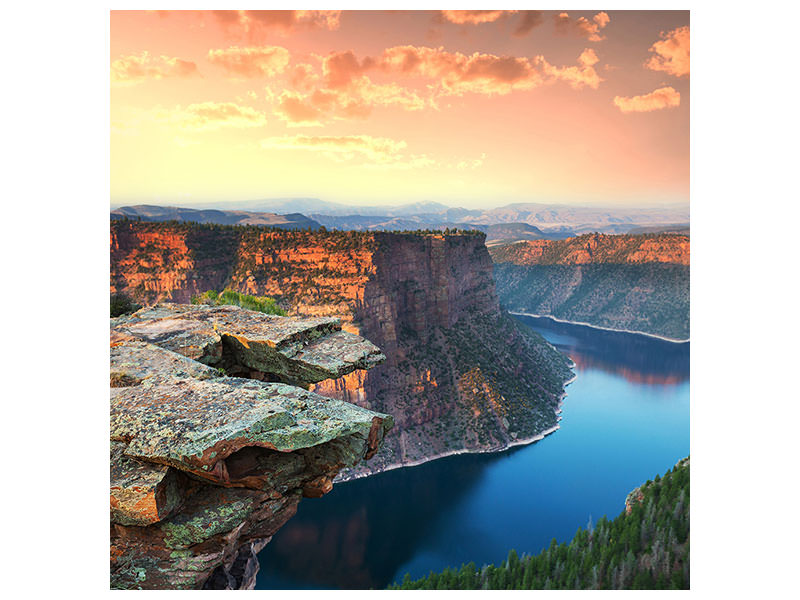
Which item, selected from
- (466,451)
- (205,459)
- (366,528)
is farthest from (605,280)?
(205,459)

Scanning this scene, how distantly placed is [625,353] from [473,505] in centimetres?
6078

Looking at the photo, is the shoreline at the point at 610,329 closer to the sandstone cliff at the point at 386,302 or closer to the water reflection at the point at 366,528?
the sandstone cliff at the point at 386,302

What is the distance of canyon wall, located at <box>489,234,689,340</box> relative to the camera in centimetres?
9156

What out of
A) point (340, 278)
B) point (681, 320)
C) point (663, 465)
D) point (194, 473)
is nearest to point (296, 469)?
point (194, 473)

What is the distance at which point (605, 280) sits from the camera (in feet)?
349

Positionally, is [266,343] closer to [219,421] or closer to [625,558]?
[219,421]

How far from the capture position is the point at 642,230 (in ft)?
396

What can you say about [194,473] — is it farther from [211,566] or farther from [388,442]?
[388,442]

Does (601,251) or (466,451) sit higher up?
(601,251)

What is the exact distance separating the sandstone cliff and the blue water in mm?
2501

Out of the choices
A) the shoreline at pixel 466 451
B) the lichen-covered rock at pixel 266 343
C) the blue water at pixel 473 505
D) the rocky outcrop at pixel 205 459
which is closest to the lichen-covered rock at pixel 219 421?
the rocky outcrop at pixel 205 459

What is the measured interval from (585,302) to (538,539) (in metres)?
83.9

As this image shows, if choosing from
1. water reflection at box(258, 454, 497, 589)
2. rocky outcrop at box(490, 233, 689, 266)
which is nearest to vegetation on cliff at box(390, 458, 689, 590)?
water reflection at box(258, 454, 497, 589)

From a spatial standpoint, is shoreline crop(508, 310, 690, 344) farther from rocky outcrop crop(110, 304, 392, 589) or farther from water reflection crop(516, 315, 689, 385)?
rocky outcrop crop(110, 304, 392, 589)
